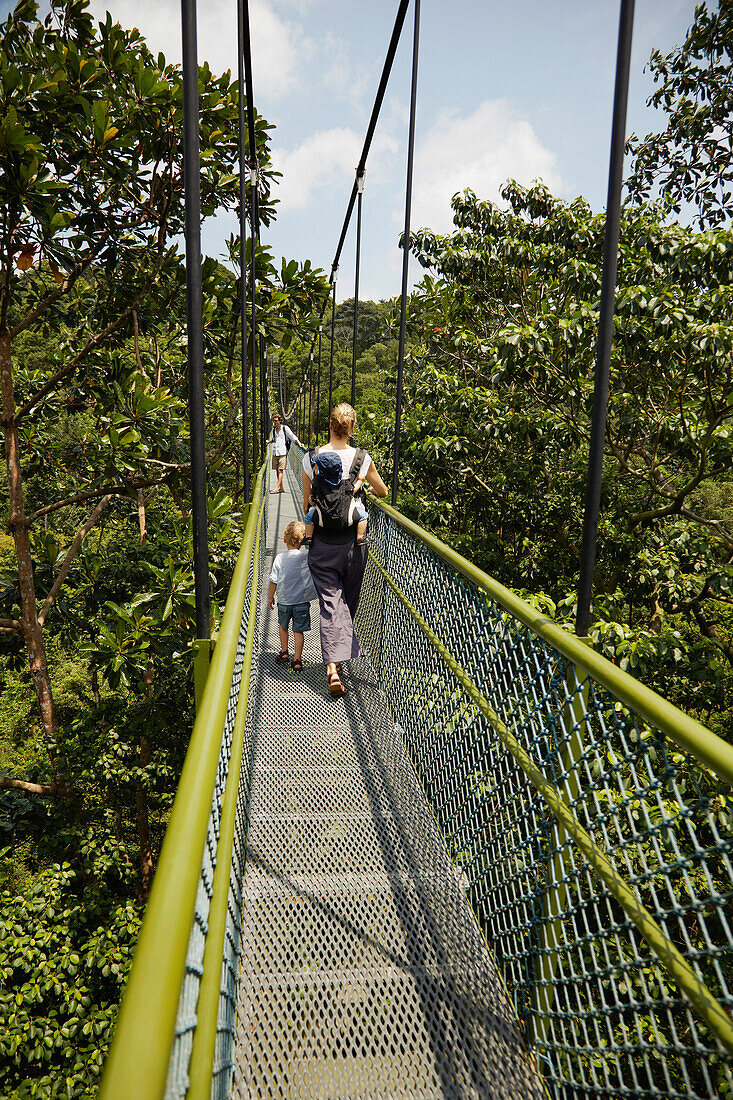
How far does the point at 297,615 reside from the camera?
3207mm

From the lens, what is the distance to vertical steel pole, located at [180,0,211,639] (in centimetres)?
170

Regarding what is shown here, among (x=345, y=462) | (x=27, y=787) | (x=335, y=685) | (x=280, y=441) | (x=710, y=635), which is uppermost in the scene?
(x=280, y=441)

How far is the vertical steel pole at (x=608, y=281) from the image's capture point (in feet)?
4.54

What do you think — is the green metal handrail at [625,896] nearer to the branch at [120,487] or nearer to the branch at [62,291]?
the branch at [120,487]

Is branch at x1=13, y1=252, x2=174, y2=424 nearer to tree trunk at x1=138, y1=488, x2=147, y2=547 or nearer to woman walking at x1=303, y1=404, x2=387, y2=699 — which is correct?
tree trunk at x1=138, y1=488, x2=147, y2=547

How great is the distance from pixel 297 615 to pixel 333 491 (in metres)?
0.74

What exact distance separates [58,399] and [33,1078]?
5.78 m

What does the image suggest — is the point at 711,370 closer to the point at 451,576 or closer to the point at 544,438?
the point at 544,438

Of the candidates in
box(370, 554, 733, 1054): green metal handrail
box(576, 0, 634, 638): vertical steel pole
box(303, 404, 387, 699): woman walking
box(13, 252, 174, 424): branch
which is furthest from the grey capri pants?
box(13, 252, 174, 424): branch

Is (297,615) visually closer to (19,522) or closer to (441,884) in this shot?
(441,884)

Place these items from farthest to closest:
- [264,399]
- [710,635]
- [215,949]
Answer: [264,399] → [710,635] → [215,949]

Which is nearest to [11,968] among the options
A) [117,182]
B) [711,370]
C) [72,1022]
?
[72,1022]

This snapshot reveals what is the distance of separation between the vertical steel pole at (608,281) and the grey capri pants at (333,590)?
147 cm

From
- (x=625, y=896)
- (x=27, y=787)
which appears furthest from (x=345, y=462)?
(x=27, y=787)
